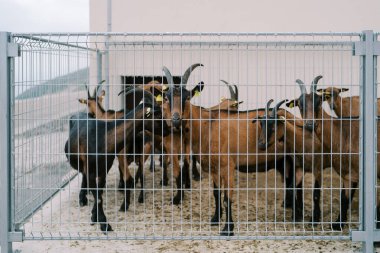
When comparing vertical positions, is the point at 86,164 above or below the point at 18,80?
below

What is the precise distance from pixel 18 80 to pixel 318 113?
3503 millimetres

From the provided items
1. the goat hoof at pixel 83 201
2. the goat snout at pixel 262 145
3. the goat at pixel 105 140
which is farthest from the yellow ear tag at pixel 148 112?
the goat hoof at pixel 83 201

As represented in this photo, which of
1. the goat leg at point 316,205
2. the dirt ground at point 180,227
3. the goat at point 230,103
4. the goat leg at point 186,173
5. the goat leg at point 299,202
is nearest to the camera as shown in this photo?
the dirt ground at point 180,227

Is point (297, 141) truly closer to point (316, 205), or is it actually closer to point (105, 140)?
point (316, 205)

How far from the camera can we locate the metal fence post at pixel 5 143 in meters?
6.01

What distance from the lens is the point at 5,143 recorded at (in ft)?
19.8

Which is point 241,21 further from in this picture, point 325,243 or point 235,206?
point 325,243

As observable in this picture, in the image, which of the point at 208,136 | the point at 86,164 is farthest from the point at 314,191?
the point at 86,164

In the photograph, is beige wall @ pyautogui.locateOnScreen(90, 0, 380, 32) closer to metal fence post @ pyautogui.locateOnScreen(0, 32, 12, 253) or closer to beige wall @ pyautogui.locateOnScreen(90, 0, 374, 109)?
beige wall @ pyautogui.locateOnScreen(90, 0, 374, 109)

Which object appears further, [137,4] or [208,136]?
[137,4]

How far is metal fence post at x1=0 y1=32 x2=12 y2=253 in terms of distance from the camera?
6012mm

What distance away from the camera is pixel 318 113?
24.6ft

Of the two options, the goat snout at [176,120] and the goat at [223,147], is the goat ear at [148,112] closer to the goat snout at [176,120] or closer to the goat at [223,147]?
the goat at [223,147]

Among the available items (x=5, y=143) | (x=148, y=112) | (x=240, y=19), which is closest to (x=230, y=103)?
(x=148, y=112)
